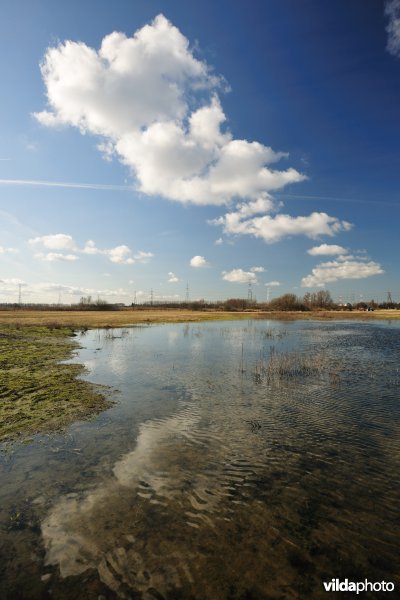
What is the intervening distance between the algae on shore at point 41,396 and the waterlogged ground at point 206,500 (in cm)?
129

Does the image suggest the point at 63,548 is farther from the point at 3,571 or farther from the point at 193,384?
the point at 193,384

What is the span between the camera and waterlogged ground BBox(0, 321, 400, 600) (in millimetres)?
6191

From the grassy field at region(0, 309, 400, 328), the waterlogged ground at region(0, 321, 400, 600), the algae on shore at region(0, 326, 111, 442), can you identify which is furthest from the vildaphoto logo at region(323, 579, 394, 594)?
the grassy field at region(0, 309, 400, 328)

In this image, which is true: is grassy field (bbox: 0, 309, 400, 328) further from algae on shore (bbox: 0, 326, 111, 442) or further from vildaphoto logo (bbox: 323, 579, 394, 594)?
vildaphoto logo (bbox: 323, 579, 394, 594)

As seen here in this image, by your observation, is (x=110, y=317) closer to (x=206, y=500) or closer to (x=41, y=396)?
(x=41, y=396)

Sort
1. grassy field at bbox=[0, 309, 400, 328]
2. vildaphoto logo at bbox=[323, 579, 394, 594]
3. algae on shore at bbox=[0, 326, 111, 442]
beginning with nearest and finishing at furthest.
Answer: vildaphoto logo at bbox=[323, 579, 394, 594] < algae on shore at bbox=[0, 326, 111, 442] < grassy field at bbox=[0, 309, 400, 328]

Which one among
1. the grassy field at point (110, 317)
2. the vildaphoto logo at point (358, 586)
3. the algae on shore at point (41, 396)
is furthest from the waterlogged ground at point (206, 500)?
the grassy field at point (110, 317)

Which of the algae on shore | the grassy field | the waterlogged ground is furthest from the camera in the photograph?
the grassy field

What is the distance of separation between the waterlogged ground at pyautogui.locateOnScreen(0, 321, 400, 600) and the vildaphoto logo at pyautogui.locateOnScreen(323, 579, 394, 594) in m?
0.12

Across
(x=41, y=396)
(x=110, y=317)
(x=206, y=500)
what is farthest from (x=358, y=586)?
(x=110, y=317)

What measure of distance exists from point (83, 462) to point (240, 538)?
5830mm

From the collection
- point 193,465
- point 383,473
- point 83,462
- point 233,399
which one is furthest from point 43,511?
point 233,399

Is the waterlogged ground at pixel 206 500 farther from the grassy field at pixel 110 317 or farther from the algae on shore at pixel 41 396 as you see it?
the grassy field at pixel 110 317

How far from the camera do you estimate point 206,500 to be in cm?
854
